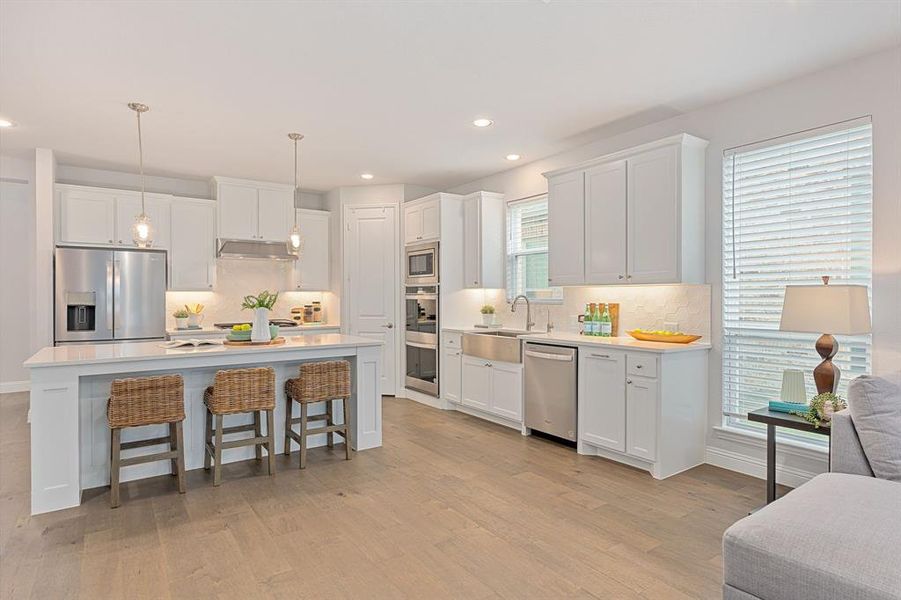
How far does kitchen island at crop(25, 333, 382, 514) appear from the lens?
3037 millimetres

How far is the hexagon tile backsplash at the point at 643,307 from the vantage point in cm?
399

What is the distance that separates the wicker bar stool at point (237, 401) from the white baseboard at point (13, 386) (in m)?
4.24

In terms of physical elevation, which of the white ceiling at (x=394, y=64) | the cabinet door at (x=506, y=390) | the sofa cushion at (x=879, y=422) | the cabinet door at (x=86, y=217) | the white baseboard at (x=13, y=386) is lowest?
the white baseboard at (x=13, y=386)

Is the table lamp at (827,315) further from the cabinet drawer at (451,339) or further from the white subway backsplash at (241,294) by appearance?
the white subway backsplash at (241,294)

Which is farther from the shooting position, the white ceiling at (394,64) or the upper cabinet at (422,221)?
the upper cabinet at (422,221)

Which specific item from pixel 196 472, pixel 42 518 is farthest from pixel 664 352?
pixel 42 518

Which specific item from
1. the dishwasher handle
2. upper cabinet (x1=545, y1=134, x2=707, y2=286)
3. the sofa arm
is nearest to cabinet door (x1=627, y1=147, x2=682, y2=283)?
upper cabinet (x1=545, y1=134, x2=707, y2=286)

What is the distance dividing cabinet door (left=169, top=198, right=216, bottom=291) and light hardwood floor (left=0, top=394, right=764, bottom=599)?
8.36 ft

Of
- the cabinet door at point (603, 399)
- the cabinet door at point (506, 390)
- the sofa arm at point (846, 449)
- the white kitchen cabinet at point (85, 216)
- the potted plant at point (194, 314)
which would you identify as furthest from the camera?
the potted plant at point (194, 314)

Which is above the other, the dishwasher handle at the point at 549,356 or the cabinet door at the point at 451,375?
the dishwasher handle at the point at 549,356

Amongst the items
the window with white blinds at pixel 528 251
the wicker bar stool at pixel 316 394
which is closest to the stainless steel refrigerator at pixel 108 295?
the wicker bar stool at pixel 316 394

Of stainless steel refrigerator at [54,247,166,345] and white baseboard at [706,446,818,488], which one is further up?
stainless steel refrigerator at [54,247,166,345]

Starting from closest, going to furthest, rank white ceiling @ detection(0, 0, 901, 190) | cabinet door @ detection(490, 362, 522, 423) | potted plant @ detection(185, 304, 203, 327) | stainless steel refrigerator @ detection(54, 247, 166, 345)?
white ceiling @ detection(0, 0, 901, 190) → cabinet door @ detection(490, 362, 522, 423) → stainless steel refrigerator @ detection(54, 247, 166, 345) → potted plant @ detection(185, 304, 203, 327)

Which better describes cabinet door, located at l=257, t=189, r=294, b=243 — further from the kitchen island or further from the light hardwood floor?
the light hardwood floor
